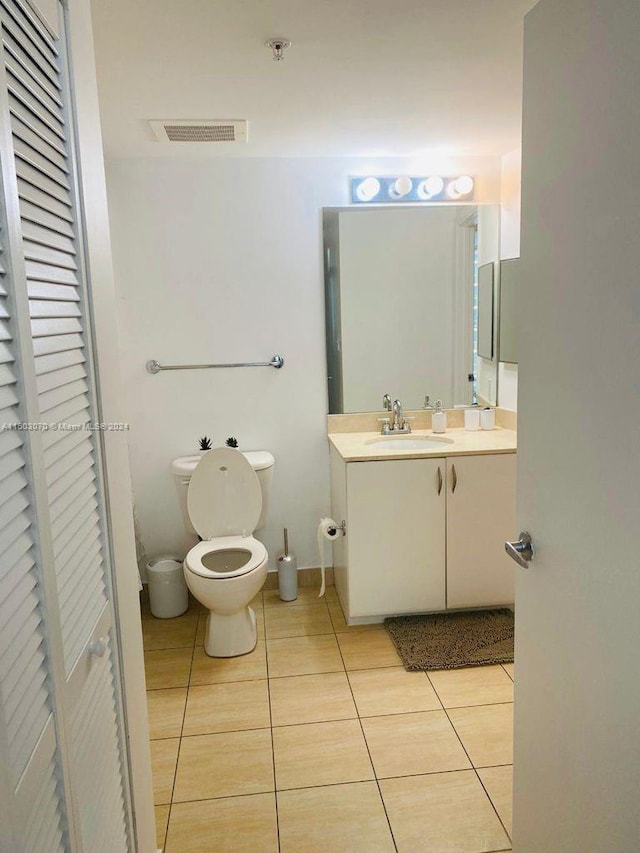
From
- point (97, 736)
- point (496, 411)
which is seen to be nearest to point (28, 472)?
point (97, 736)

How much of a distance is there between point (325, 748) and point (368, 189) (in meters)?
2.62

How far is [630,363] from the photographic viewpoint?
1010 millimetres

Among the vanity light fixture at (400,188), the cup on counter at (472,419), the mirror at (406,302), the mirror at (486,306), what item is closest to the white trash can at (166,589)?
the mirror at (406,302)

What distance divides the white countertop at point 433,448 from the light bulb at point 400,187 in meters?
1.27

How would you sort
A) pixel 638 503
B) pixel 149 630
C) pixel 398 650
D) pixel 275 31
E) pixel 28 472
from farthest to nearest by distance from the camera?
pixel 149 630 → pixel 398 650 → pixel 275 31 → pixel 638 503 → pixel 28 472

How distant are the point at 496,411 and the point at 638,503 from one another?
2503mm

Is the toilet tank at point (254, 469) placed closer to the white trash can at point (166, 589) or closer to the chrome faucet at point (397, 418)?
the white trash can at point (166, 589)

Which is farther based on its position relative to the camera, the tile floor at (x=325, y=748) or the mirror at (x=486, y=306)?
the mirror at (x=486, y=306)

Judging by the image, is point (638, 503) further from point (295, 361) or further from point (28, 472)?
point (295, 361)

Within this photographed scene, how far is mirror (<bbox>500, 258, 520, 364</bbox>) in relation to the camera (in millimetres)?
3189

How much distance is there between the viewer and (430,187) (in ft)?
10.8

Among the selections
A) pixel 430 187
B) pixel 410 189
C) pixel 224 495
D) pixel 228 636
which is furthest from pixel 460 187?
pixel 228 636

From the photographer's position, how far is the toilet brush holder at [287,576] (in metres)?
3.37

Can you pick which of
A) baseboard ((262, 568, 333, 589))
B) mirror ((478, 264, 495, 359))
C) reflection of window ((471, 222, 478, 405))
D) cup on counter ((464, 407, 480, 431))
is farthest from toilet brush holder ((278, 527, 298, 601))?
mirror ((478, 264, 495, 359))
